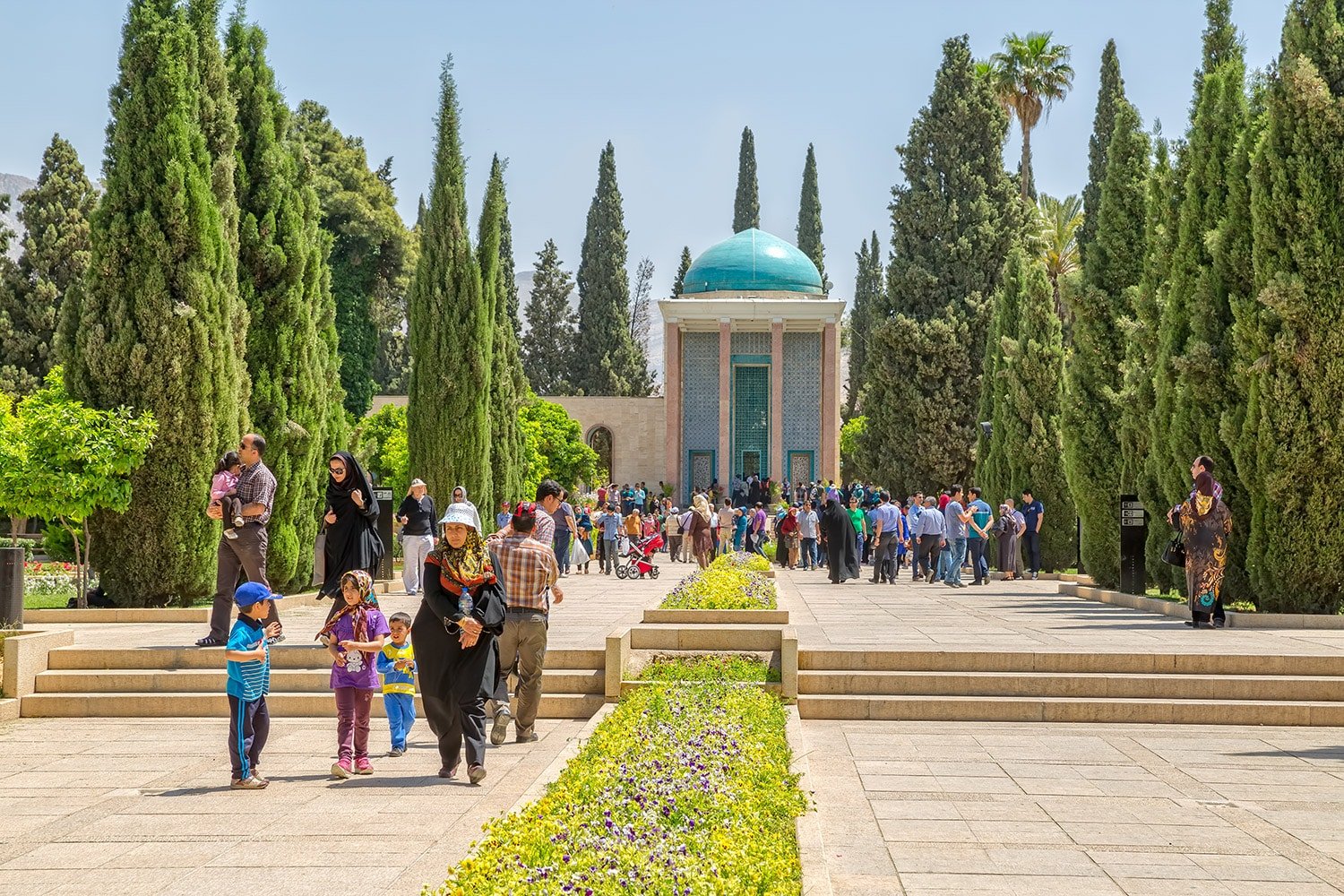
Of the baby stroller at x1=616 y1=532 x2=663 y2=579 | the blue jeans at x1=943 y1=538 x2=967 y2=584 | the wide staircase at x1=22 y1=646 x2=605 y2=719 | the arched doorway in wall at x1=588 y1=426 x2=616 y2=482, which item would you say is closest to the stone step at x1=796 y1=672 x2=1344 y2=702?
the wide staircase at x1=22 y1=646 x2=605 y2=719

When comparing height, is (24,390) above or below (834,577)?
above

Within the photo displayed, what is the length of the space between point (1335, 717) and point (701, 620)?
17.2 feet

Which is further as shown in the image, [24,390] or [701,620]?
[24,390]

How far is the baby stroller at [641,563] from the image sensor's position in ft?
80.3

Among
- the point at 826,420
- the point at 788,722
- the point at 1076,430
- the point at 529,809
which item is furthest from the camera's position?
the point at 826,420

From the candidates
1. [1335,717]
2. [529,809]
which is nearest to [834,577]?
[1335,717]

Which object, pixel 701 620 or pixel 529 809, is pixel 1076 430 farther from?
pixel 529 809

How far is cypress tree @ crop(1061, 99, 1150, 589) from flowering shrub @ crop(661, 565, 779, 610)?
716cm

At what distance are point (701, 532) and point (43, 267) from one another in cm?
2043

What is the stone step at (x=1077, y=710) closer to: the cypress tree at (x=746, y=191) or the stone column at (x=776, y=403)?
the stone column at (x=776, y=403)

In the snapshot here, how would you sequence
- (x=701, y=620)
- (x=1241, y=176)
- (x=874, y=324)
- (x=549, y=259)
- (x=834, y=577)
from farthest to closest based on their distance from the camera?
(x=549, y=259)
(x=874, y=324)
(x=834, y=577)
(x=1241, y=176)
(x=701, y=620)

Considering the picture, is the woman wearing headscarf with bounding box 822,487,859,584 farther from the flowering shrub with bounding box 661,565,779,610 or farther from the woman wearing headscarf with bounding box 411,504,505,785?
the woman wearing headscarf with bounding box 411,504,505,785

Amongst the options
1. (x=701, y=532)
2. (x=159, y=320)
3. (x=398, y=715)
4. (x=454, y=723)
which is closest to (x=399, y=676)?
(x=398, y=715)

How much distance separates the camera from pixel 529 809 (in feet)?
18.1
